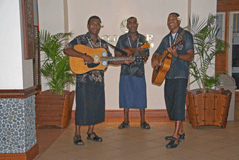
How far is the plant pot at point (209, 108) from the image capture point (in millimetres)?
4578

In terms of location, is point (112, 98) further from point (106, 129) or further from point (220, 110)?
point (220, 110)

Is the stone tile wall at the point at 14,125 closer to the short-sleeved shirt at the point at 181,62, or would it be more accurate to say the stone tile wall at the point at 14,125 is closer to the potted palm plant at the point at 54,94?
the potted palm plant at the point at 54,94

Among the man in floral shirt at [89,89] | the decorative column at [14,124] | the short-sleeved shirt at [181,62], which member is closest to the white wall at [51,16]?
the man in floral shirt at [89,89]

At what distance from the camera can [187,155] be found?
337 cm

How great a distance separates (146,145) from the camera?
149 inches

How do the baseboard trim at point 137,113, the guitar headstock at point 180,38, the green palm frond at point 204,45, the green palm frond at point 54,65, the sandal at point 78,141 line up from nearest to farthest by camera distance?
the guitar headstock at point 180,38 < the sandal at point 78,141 < the green palm frond at point 204,45 < the green palm frond at point 54,65 < the baseboard trim at point 137,113

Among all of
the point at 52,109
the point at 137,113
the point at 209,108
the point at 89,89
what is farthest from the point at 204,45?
the point at 52,109

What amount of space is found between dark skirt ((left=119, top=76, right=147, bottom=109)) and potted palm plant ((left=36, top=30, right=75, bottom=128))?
1.00 metres

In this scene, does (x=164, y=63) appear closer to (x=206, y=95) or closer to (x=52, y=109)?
(x=206, y=95)

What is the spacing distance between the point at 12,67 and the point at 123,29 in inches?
115

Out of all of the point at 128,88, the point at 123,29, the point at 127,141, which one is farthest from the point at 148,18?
the point at 127,141

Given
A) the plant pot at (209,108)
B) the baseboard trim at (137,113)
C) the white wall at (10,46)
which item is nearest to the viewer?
the white wall at (10,46)

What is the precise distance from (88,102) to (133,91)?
3.67ft

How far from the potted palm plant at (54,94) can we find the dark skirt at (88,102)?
3.42ft
